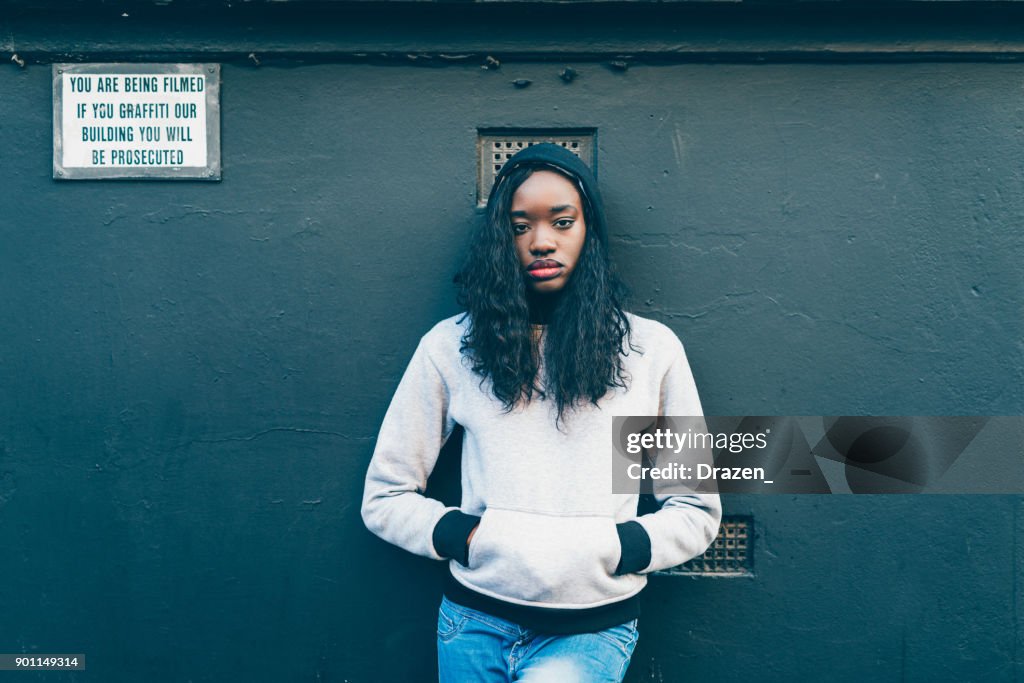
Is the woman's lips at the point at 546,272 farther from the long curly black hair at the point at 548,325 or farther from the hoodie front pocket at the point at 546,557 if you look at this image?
the hoodie front pocket at the point at 546,557

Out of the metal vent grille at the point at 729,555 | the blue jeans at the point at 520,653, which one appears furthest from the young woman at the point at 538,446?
the metal vent grille at the point at 729,555

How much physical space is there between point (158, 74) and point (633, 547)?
225 cm

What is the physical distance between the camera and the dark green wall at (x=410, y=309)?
105 inches

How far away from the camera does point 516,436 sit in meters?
2.27

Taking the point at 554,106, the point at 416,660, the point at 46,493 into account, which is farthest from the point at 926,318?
the point at 46,493

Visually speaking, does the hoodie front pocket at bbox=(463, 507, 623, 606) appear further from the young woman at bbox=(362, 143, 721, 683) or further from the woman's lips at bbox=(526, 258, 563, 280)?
the woman's lips at bbox=(526, 258, 563, 280)

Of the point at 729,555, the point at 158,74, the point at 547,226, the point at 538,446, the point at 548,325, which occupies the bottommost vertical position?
the point at 729,555

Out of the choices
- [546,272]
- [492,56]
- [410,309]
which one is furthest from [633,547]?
[492,56]

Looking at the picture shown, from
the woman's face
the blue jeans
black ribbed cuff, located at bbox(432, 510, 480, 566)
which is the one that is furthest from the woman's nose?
the blue jeans

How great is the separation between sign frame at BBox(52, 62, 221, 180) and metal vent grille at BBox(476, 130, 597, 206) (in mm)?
921

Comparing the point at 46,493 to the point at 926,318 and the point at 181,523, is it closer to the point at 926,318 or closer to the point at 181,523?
the point at 181,523

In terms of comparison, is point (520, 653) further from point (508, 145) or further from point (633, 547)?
point (508, 145)

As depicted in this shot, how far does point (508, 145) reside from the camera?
2.72 meters

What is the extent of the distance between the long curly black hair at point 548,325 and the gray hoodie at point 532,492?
52 millimetres
